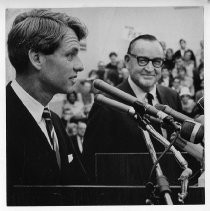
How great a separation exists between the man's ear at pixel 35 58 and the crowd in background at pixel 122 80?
0.40 m

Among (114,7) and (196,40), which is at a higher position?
(114,7)

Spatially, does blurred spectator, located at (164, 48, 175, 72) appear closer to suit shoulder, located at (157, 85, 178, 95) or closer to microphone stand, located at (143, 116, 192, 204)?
suit shoulder, located at (157, 85, 178, 95)

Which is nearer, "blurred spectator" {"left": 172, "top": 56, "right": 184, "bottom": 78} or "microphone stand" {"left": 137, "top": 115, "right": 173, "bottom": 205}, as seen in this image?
"microphone stand" {"left": 137, "top": 115, "right": 173, "bottom": 205}

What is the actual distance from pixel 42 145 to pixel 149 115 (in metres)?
1.01

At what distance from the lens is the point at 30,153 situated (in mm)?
3312

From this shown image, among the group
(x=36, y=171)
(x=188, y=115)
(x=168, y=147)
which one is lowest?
(x=36, y=171)

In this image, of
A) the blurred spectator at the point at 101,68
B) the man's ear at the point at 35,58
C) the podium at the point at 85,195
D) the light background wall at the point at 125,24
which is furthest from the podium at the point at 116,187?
the man's ear at the point at 35,58

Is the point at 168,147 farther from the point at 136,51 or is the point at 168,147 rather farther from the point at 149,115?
the point at 136,51

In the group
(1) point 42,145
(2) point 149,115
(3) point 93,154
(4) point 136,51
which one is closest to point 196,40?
(4) point 136,51

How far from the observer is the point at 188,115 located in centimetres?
334

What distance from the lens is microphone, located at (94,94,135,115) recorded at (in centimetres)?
333

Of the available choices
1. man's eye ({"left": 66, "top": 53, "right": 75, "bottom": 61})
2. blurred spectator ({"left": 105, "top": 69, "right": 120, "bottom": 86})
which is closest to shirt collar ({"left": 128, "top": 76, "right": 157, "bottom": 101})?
blurred spectator ({"left": 105, "top": 69, "right": 120, "bottom": 86})

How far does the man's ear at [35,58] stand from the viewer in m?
3.30

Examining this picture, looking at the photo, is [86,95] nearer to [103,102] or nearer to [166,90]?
[103,102]
